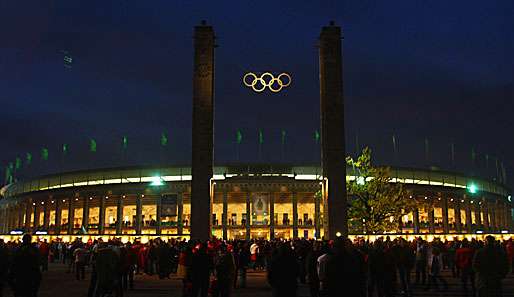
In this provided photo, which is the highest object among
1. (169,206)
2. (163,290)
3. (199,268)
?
(169,206)

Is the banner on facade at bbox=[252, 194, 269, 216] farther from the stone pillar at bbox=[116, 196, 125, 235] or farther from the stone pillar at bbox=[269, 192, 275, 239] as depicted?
the stone pillar at bbox=[116, 196, 125, 235]

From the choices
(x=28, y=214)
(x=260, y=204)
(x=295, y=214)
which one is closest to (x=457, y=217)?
(x=295, y=214)

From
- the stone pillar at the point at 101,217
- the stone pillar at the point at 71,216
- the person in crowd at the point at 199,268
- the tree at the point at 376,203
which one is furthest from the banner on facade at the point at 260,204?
the person in crowd at the point at 199,268

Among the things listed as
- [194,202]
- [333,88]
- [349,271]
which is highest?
[333,88]

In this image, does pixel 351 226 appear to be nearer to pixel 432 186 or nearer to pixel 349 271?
pixel 432 186

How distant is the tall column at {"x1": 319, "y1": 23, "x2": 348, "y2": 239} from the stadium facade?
2312cm

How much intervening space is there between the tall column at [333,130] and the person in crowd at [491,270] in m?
37.5

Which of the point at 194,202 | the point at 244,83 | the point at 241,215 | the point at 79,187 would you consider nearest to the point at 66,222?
the point at 79,187

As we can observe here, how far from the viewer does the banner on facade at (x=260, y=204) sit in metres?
72.5

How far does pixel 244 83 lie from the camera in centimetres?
4788

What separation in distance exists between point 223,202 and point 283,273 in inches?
2926

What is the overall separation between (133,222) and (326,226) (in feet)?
173

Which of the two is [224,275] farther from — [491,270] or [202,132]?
[202,132]

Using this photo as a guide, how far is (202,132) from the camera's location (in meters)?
51.5
